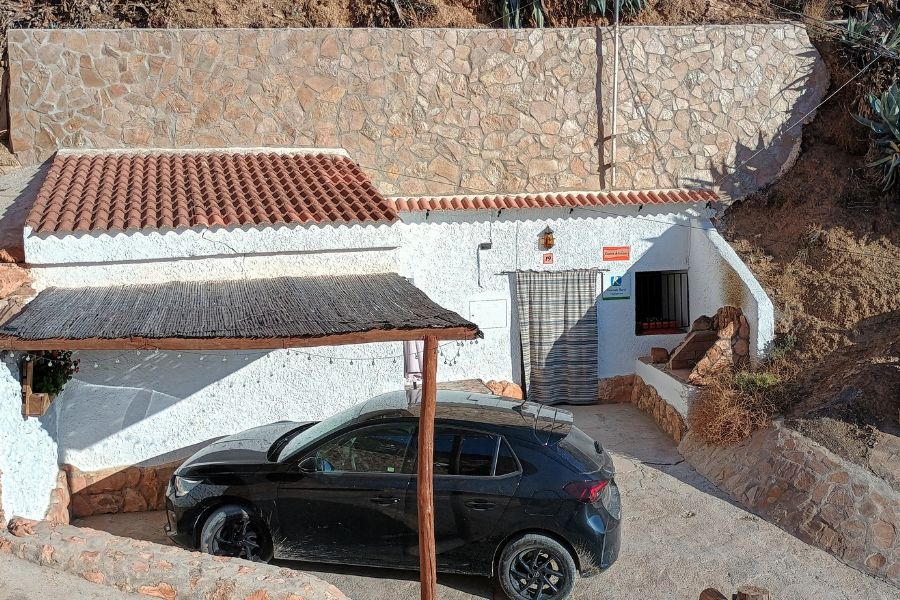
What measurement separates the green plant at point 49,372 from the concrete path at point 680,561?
1824 mm

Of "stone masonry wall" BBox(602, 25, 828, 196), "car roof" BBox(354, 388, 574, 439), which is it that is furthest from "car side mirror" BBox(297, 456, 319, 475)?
"stone masonry wall" BBox(602, 25, 828, 196)

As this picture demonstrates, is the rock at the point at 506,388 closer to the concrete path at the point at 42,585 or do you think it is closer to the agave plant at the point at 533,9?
the agave plant at the point at 533,9

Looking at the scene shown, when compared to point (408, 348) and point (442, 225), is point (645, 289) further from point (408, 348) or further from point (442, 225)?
point (408, 348)

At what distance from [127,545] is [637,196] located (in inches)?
366

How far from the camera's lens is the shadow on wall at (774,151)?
1353 cm

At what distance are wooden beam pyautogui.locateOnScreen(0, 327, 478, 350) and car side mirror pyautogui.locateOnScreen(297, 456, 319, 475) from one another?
1.37 m

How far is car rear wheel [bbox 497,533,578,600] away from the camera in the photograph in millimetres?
6934

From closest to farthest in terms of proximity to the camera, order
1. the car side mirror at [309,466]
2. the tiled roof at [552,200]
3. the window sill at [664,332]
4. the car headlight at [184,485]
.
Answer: the car side mirror at [309,466] → the car headlight at [184,485] → the tiled roof at [552,200] → the window sill at [664,332]

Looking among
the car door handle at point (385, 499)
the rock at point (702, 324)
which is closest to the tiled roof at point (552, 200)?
the rock at point (702, 324)

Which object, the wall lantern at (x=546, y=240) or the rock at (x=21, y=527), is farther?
the wall lantern at (x=546, y=240)

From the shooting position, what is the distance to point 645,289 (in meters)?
14.0

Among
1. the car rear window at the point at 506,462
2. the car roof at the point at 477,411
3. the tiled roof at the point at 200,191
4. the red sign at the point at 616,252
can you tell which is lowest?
the car rear window at the point at 506,462

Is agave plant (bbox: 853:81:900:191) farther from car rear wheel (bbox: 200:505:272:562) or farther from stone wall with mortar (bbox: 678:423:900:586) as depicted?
car rear wheel (bbox: 200:505:272:562)

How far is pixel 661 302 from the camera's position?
1395 centimetres
